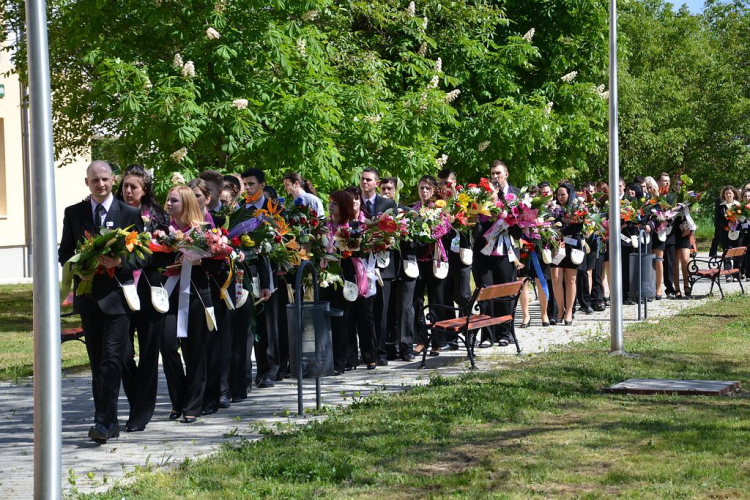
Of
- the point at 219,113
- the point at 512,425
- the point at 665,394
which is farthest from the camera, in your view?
the point at 219,113

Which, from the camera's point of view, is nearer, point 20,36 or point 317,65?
point 317,65

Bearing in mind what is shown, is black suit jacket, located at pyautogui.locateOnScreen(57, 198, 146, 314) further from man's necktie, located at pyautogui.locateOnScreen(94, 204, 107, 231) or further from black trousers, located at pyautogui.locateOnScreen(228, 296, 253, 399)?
black trousers, located at pyautogui.locateOnScreen(228, 296, 253, 399)

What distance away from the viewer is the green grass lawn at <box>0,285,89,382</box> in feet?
45.1

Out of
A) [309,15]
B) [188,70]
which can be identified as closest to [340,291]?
[188,70]

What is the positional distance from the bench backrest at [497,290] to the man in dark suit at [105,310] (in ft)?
16.1

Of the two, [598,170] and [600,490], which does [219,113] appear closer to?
[600,490]

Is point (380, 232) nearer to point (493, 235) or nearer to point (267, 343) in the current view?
point (267, 343)

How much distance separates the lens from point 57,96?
69.8 ft

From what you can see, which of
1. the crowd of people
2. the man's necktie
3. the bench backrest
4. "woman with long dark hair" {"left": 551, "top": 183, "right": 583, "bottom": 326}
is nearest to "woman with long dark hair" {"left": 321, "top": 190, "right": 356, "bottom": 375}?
the crowd of people

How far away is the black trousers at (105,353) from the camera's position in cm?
897

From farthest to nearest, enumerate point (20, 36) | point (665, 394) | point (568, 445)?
point (20, 36) → point (665, 394) → point (568, 445)

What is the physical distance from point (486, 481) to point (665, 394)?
3.73m

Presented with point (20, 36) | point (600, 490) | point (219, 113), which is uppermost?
point (20, 36)

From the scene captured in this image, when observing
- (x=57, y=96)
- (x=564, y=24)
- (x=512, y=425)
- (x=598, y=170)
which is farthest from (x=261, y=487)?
(x=598, y=170)
